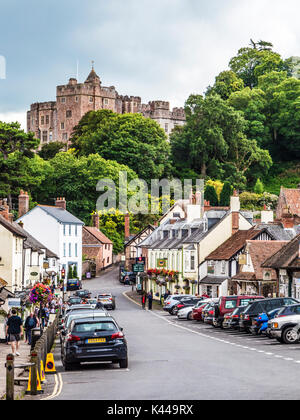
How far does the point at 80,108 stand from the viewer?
553 feet

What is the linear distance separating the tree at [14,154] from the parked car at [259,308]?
7013 centimetres

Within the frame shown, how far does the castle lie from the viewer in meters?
170

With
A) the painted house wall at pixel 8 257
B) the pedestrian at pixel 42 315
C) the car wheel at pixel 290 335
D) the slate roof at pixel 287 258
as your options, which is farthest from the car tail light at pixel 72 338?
the painted house wall at pixel 8 257

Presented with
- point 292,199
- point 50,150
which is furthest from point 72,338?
point 50,150

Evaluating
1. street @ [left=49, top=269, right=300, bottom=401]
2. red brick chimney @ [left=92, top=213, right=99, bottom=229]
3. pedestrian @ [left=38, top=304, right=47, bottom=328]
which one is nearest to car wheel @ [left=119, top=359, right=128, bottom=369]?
street @ [left=49, top=269, right=300, bottom=401]

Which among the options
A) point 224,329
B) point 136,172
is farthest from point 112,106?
point 224,329

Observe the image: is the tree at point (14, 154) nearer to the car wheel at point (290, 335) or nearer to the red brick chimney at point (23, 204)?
the red brick chimney at point (23, 204)

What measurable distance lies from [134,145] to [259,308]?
9240 cm

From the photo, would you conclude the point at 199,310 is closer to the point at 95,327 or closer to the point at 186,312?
the point at 186,312

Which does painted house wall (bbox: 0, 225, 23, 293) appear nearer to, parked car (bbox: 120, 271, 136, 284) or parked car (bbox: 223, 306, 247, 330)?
parked car (bbox: 223, 306, 247, 330)

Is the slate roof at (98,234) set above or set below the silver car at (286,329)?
above

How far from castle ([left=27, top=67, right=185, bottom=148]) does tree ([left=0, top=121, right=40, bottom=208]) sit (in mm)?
62416

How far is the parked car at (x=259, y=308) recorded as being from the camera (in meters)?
35.3

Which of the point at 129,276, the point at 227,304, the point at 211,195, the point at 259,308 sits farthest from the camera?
the point at 211,195
